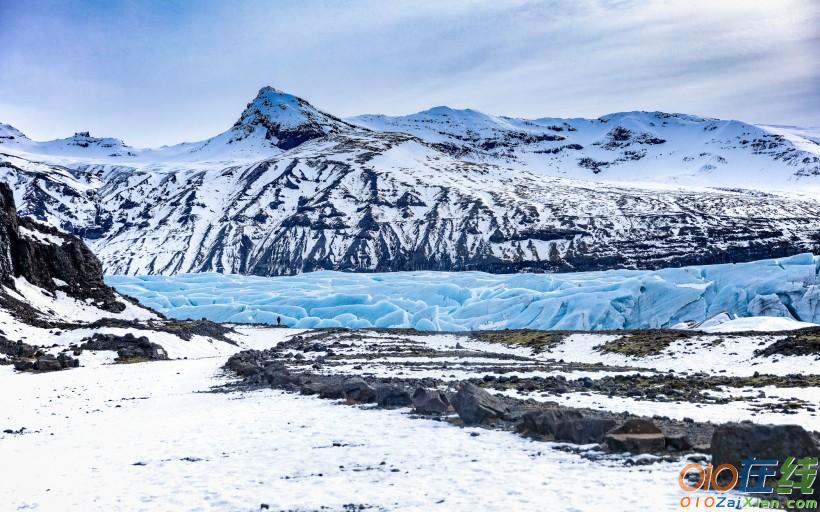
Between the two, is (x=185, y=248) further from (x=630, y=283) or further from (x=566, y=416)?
(x=566, y=416)

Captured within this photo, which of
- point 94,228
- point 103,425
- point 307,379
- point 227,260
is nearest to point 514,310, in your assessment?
point 307,379

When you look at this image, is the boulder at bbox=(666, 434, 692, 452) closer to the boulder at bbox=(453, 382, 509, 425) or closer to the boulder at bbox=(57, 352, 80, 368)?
the boulder at bbox=(453, 382, 509, 425)

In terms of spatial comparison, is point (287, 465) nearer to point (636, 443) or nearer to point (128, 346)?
point (636, 443)

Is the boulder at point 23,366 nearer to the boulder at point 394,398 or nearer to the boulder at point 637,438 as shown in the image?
the boulder at point 394,398

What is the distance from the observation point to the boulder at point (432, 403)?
18062 mm

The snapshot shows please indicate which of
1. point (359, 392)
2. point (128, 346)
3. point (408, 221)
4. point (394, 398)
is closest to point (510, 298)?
point (128, 346)

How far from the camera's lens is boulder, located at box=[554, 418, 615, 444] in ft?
43.8

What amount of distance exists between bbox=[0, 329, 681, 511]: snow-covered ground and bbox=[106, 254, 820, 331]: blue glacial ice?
51755 millimetres

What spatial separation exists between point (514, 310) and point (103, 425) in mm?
57820

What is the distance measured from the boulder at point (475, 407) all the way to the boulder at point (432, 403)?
84 centimetres

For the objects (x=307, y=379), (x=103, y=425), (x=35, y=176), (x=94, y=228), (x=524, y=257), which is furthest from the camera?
(x=35, y=176)

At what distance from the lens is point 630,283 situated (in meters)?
67.9

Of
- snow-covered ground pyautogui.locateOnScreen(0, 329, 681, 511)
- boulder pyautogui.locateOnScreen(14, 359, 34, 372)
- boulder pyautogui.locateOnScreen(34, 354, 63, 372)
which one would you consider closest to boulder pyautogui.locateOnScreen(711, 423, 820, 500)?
snow-covered ground pyautogui.locateOnScreen(0, 329, 681, 511)

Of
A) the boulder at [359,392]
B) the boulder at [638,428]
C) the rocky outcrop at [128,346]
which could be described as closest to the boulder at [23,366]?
the rocky outcrop at [128,346]
